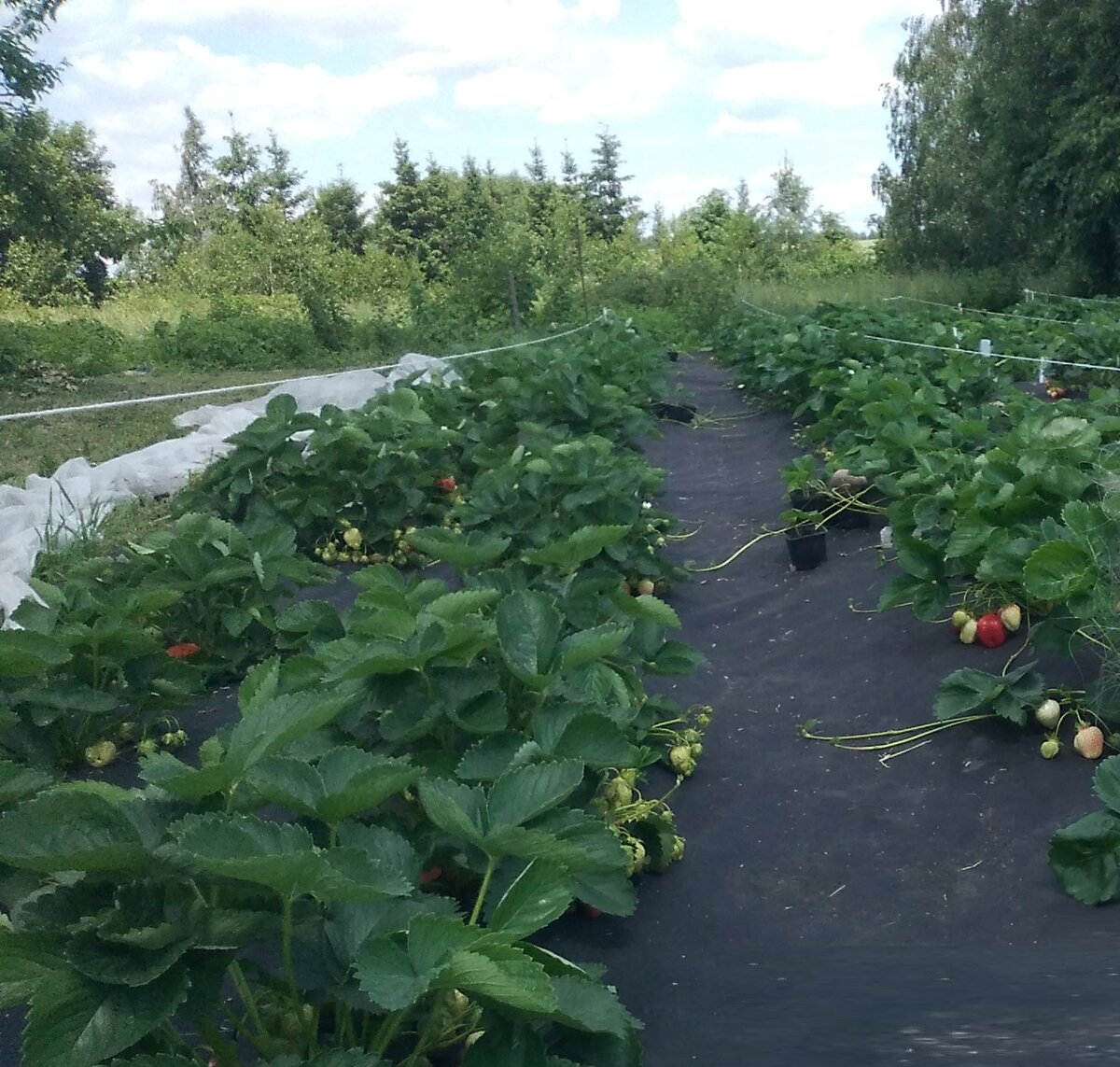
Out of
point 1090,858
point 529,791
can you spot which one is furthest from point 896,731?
point 529,791

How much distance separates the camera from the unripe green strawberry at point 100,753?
3016mm

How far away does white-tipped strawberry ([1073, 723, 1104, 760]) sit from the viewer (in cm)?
290

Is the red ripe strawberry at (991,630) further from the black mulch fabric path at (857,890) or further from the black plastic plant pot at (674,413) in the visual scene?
the black plastic plant pot at (674,413)

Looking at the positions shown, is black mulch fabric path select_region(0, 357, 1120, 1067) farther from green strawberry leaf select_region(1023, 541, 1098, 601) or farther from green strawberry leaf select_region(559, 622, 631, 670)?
green strawberry leaf select_region(559, 622, 631, 670)

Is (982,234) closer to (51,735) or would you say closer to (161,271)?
(161,271)

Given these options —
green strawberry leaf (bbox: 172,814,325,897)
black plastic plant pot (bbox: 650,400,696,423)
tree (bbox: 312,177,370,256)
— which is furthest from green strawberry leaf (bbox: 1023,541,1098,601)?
tree (bbox: 312,177,370,256)

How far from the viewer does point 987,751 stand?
125 inches

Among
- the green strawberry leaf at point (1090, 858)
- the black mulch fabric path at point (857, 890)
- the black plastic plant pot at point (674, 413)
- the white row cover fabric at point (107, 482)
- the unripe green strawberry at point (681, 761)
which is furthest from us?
the black plastic plant pot at point (674, 413)

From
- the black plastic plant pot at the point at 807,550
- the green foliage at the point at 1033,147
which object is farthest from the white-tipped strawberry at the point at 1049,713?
the green foliage at the point at 1033,147

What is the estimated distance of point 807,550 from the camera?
529 centimetres

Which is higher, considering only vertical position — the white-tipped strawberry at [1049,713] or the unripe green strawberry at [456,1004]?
the unripe green strawberry at [456,1004]

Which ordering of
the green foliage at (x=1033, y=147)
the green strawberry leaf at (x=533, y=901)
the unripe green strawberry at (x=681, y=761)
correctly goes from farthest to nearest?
the green foliage at (x=1033, y=147)
the unripe green strawberry at (x=681, y=761)
the green strawberry leaf at (x=533, y=901)

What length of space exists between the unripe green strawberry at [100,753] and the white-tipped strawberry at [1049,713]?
7.89ft

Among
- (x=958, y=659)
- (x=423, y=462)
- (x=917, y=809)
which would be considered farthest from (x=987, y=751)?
(x=423, y=462)
